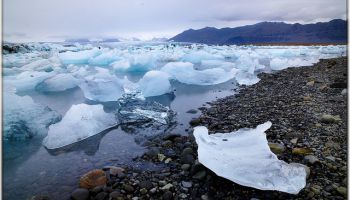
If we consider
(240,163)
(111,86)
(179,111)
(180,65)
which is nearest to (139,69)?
(180,65)

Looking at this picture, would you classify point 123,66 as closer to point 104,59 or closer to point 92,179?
point 104,59

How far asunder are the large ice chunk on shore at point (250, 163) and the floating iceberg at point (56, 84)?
5329 mm

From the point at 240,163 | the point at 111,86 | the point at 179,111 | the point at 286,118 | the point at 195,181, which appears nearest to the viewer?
the point at 240,163

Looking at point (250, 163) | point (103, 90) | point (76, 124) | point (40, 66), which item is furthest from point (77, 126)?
point (40, 66)

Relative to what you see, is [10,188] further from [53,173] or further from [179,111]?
[179,111]

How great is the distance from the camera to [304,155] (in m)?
2.74

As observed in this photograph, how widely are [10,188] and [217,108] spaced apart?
3.42m

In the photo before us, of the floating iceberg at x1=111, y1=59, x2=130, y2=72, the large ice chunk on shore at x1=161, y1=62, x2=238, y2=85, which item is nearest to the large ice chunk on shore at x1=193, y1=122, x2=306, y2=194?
the large ice chunk on shore at x1=161, y1=62, x2=238, y2=85

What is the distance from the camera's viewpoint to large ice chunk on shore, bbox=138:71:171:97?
616cm

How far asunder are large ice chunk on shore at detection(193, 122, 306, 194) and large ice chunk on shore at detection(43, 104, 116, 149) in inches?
65.0

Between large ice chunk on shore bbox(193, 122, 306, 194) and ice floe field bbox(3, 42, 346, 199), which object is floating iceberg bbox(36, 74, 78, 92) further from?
large ice chunk on shore bbox(193, 122, 306, 194)

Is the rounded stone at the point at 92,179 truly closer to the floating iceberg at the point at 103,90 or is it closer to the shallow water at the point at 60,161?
the shallow water at the point at 60,161

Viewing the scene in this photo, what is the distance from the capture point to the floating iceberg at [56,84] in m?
6.95

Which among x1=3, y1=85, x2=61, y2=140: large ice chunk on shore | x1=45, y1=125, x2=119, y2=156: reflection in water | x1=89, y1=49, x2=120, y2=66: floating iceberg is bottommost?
x1=89, y1=49, x2=120, y2=66: floating iceberg
